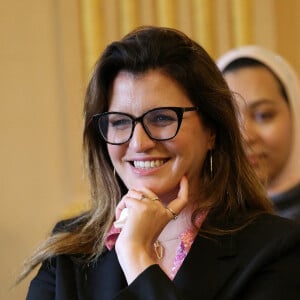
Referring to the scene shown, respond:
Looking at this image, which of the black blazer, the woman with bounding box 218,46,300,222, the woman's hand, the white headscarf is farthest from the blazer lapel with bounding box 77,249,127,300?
the white headscarf

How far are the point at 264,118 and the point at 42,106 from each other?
0.80 metres

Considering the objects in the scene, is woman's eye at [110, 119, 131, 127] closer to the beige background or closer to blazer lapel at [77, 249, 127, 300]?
blazer lapel at [77, 249, 127, 300]

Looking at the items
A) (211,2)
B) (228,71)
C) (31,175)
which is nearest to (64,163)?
(31,175)

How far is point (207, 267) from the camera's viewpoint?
4.38 ft

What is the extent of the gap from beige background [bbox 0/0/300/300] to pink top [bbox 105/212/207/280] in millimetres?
826

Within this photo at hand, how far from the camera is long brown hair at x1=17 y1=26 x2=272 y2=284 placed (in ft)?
4.66

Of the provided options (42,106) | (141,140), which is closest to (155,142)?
(141,140)

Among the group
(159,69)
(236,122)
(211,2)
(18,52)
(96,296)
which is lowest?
(96,296)

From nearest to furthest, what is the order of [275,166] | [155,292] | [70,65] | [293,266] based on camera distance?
[155,292] < [293,266] < [275,166] < [70,65]

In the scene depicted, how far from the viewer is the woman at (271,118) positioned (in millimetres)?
2098

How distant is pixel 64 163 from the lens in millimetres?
2297

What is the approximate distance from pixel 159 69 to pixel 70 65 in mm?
951

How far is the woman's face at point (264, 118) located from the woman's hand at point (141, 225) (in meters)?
0.76

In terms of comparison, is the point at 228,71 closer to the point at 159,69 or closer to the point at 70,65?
the point at 70,65
